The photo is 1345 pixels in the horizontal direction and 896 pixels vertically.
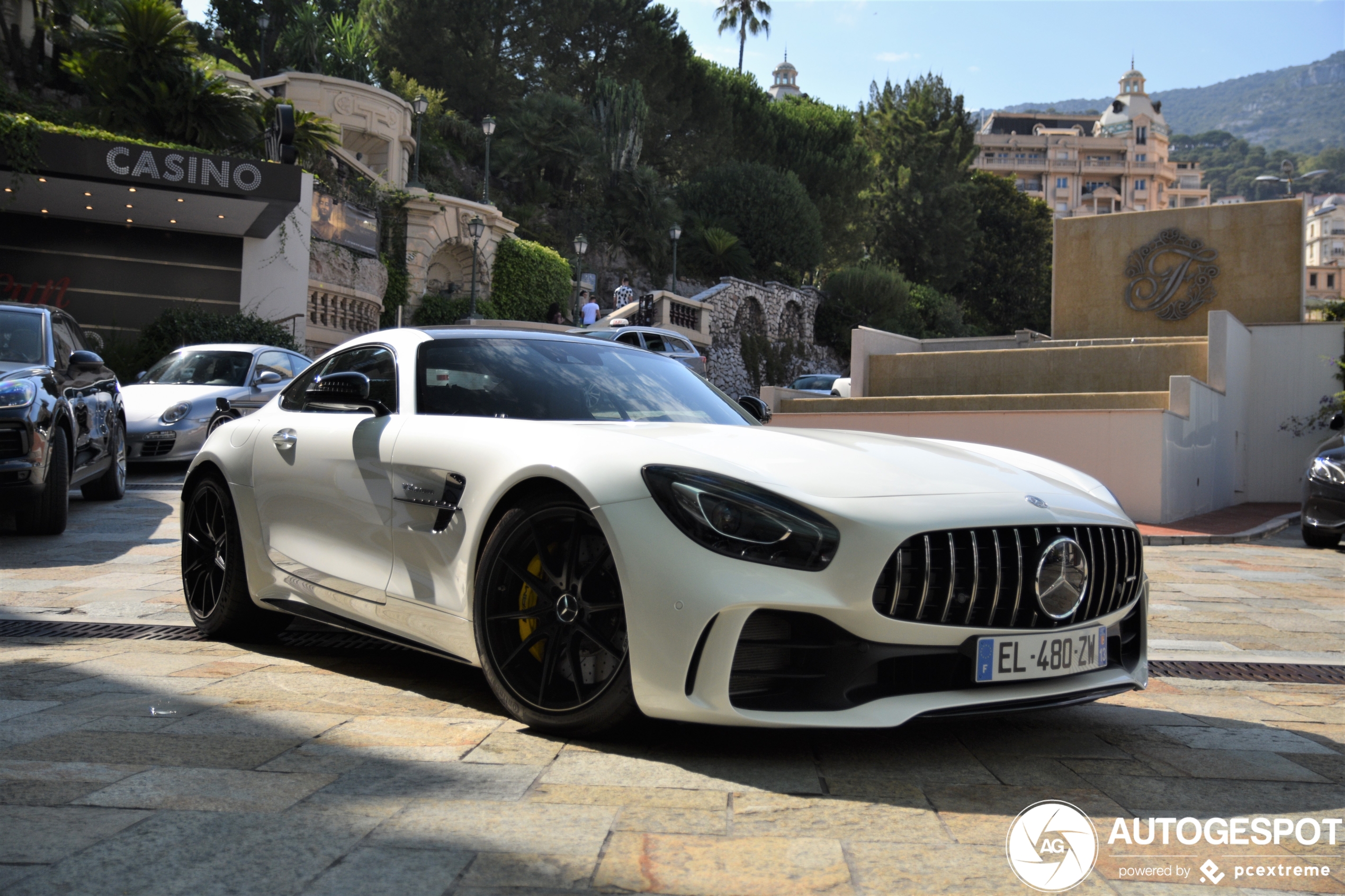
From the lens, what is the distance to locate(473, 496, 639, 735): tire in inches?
122

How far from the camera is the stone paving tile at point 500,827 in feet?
7.65

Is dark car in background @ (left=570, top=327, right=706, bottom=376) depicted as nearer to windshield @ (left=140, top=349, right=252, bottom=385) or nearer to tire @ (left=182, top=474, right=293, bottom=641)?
windshield @ (left=140, top=349, right=252, bottom=385)

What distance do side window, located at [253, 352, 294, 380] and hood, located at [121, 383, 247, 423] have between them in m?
0.73

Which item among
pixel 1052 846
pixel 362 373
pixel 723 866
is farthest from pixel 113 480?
pixel 1052 846

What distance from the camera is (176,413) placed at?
1290 cm

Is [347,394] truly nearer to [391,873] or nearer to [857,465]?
[857,465]

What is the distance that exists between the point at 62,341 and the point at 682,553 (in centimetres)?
767

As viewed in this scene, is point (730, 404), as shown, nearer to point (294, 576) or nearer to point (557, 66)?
point (294, 576)

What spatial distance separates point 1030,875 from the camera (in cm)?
224

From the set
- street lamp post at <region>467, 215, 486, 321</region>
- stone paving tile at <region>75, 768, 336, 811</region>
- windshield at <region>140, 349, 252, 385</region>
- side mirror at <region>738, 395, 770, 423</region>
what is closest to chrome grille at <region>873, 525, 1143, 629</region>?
stone paving tile at <region>75, 768, 336, 811</region>

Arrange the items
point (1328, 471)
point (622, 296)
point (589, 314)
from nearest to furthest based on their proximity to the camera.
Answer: point (1328, 471) < point (589, 314) < point (622, 296)

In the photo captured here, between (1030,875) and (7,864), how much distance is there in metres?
1.99

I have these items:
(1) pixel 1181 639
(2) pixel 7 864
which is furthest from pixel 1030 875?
(1) pixel 1181 639

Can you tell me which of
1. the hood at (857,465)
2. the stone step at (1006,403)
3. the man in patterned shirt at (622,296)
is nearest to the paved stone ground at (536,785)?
the hood at (857,465)
